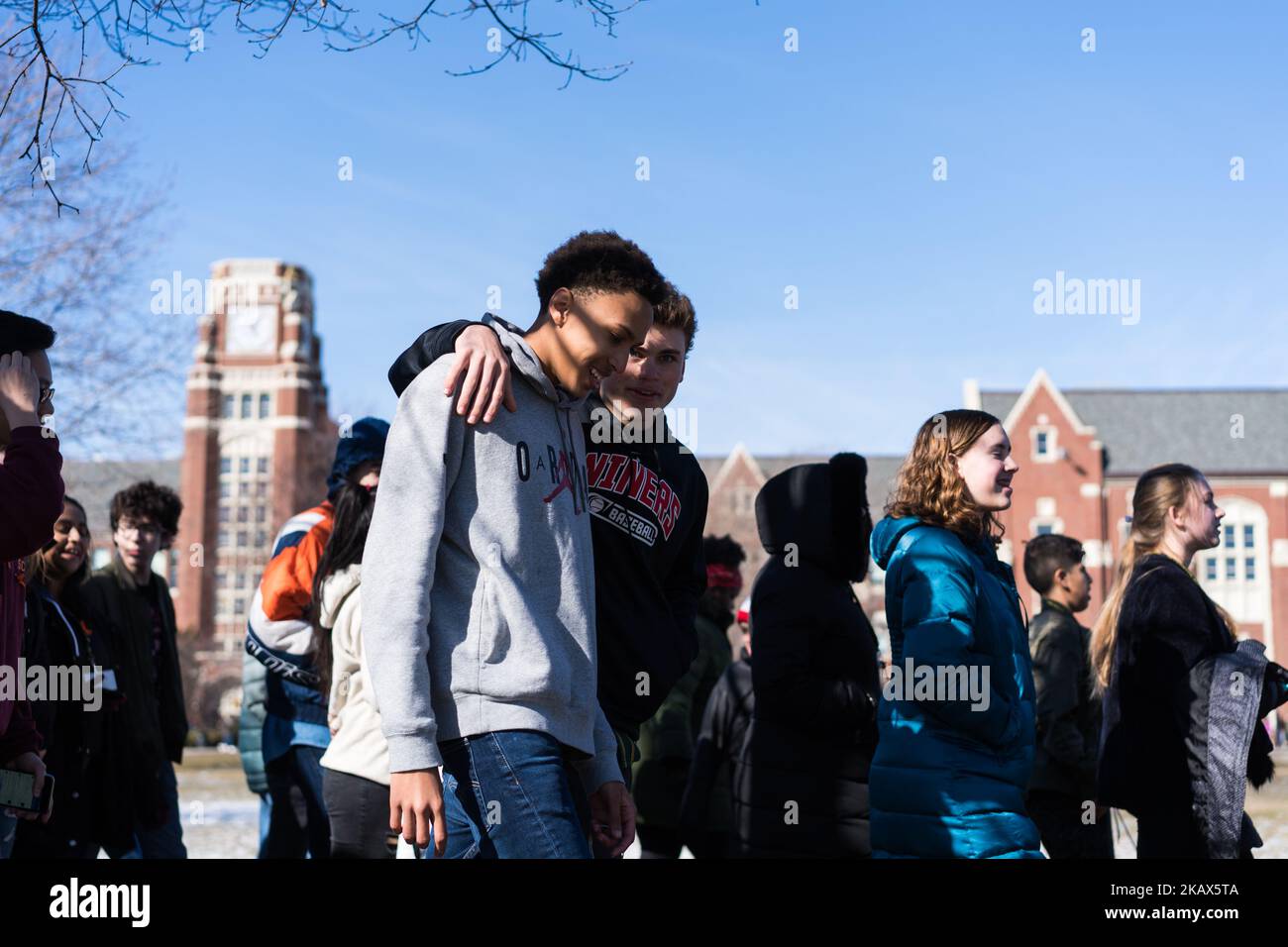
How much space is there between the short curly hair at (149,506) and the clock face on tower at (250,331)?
73183 millimetres

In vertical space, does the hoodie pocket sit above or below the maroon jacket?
below

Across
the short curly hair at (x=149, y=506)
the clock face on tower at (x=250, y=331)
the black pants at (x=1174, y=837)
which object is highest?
the clock face on tower at (x=250, y=331)

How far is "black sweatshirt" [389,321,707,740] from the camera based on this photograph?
→ 135 inches

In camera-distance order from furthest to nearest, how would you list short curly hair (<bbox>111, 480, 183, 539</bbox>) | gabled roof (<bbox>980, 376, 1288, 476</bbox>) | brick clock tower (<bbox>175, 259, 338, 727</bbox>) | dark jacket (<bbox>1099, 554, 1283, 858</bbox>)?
brick clock tower (<bbox>175, 259, 338, 727</bbox>) < gabled roof (<bbox>980, 376, 1288, 476</bbox>) < short curly hair (<bbox>111, 480, 183, 539</bbox>) < dark jacket (<bbox>1099, 554, 1283, 858</bbox>)

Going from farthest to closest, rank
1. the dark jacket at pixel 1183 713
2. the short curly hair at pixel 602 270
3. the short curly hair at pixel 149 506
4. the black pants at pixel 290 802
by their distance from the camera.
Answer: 1. the short curly hair at pixel 149 506
2. the black pants at pixel 290 802
3. the dark jacket at pixel 1183 713
4. the short curly hair at pixel 602 270

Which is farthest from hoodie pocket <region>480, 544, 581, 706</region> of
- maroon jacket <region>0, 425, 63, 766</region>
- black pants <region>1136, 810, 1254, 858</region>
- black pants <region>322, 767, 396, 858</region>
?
black pants <region>1136, 810, 1254, 858</region>

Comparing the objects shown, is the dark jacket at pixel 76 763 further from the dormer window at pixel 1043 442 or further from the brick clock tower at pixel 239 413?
the brick clock tower at pixel 239 413

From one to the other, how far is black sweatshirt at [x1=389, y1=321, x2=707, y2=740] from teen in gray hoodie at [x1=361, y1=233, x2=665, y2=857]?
0.28 metres

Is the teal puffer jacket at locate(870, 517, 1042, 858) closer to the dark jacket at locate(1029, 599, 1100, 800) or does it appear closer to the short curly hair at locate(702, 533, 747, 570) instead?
the dark jacket at locate(1029, 599, 1100, 800)

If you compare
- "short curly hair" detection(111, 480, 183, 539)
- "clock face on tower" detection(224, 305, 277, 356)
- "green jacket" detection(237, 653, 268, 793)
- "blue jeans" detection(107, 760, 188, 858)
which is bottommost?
"blue jeans" detection(107, 760, 188, 858)

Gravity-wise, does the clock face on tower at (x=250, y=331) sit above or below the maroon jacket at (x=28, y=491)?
above

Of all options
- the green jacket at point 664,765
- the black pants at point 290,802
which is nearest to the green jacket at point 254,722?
the black pants at point 290,802

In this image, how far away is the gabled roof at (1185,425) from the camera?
186 feet

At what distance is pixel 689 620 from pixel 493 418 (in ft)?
3.20
